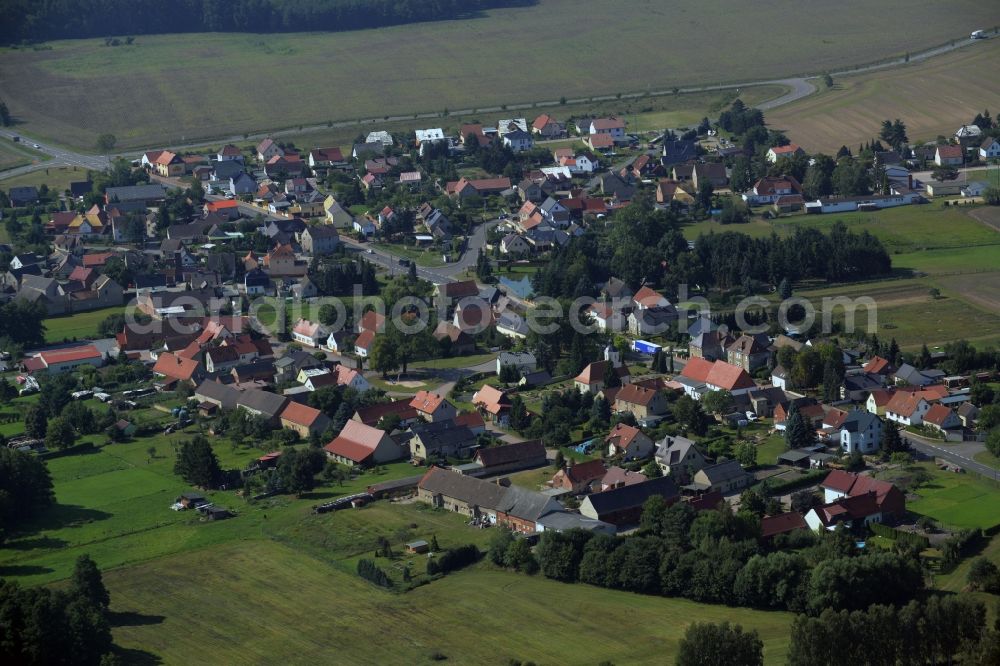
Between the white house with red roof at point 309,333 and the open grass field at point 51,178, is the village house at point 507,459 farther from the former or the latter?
the open grass field at point 51,178

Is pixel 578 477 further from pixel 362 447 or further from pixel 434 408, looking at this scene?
pixel 434 408

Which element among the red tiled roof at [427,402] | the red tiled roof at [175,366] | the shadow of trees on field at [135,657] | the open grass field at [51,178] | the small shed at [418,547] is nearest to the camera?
the shadow of trees on field at [135,657]

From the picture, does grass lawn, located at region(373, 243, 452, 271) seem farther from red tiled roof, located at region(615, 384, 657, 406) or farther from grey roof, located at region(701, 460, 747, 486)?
grey roof, located at region(701, 460, 747, 486)

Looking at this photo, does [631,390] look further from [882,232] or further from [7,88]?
[7,88]

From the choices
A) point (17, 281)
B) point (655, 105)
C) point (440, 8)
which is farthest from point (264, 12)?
point (17, 281)

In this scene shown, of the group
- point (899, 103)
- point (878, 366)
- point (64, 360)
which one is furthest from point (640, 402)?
point (899, 103)

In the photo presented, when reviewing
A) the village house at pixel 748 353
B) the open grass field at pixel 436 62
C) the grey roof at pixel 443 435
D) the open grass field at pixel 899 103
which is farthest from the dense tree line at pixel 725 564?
the open grass field at pixel 436 62
